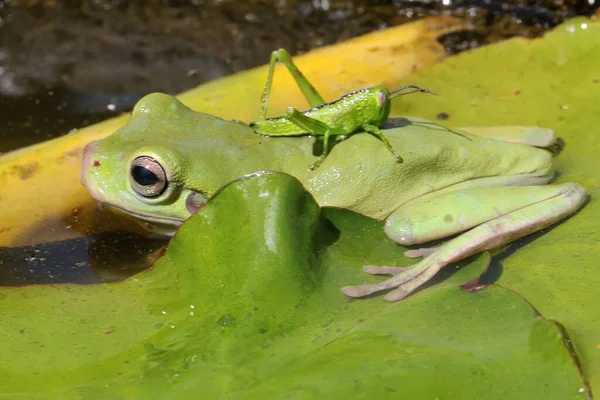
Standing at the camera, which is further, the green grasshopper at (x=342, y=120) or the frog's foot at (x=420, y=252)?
the green grasshopper at (x=342, y=120)

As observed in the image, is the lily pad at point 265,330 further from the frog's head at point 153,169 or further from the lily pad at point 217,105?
the lily pad at point 217,105

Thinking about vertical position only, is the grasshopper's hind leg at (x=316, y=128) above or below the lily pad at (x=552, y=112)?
above

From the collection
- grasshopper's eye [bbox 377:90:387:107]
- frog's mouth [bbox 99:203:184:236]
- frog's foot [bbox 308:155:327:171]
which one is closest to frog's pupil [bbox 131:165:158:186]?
frog's mouth [bbox 99:203:184:236]

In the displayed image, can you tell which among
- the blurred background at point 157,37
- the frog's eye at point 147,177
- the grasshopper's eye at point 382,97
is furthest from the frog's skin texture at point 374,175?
the blurred background at point 157,37

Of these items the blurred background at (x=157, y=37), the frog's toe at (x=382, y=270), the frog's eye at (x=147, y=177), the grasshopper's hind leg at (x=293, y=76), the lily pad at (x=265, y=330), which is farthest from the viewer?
the blurred background at (x=157, y=37)

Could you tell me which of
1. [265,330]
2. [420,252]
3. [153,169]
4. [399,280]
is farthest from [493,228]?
[153,169]

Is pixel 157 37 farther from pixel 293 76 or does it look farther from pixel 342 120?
pixel 342 120
